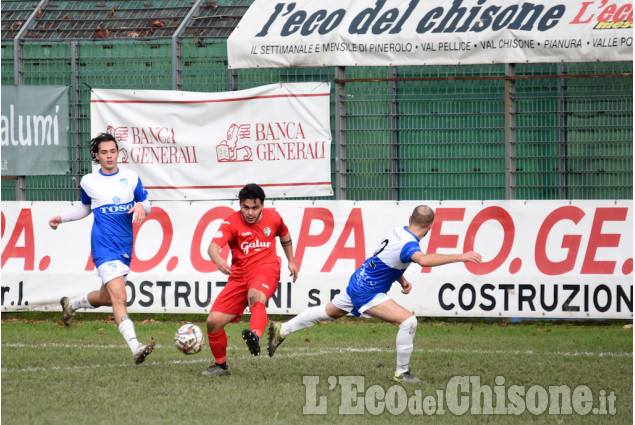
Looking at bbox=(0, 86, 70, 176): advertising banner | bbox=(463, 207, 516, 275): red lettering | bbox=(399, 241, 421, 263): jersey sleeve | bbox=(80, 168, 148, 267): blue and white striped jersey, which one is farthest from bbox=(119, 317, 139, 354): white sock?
bbox=(0, 86, 70, 176): advertising banner

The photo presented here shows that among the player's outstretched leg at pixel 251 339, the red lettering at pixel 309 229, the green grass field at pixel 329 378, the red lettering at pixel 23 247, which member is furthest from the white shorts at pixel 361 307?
the red lettering at pixel 23 247

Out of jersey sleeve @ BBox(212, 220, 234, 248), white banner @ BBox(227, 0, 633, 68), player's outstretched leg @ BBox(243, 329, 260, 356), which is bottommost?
player's outstretched leg @ BBox(243, 329, 260, 356)

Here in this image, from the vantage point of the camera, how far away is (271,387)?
8133mm

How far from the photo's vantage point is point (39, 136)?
14344 mm

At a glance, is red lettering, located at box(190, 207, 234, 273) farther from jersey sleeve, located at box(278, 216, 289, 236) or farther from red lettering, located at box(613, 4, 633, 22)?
red lettering, located at box(613, 4, 633, 22)

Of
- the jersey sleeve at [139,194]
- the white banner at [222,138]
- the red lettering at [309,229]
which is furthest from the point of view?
the white banner at [222,138]

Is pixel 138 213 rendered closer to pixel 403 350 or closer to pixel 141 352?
pixel 141 352

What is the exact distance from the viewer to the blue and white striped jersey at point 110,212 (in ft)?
31.3

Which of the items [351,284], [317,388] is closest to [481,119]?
[351,284]

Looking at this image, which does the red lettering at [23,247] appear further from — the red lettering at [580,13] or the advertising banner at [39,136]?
the red lettering at [580,13]

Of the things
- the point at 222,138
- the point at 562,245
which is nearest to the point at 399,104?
the point at 222,138

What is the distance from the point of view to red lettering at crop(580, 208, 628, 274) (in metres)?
12.5

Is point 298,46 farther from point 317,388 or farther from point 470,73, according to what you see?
point 317,388

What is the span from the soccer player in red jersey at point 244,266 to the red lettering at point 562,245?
4837mm
